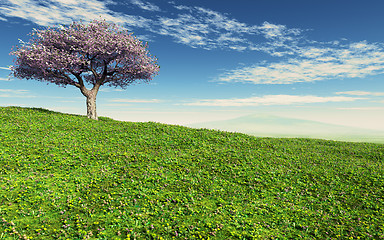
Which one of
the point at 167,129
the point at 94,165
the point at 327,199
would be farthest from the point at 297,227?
the point at 167,129

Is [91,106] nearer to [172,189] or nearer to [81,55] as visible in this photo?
[81,55]

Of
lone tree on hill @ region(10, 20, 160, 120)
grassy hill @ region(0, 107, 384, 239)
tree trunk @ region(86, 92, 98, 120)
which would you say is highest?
lone tree on hill @ region(10, 20, 160, 120)

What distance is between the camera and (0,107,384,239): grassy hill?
33.2ft

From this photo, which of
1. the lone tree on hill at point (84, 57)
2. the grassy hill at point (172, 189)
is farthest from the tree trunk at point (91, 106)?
the grassy hill at point (172, 189)

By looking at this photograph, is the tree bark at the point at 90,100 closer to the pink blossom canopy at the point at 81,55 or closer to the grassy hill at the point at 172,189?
the pink blossom canopy at the point at 81,55

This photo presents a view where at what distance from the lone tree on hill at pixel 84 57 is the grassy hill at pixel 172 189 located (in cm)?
1298

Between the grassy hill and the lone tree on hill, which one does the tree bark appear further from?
the grassy hill

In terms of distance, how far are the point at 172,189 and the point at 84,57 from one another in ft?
95.7

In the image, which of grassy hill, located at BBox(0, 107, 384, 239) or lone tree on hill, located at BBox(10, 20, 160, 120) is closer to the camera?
grassy hill, located at BBox(0, 107, 384, 239)

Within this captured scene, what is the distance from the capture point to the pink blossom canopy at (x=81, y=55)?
1270 inches

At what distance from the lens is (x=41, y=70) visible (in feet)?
112

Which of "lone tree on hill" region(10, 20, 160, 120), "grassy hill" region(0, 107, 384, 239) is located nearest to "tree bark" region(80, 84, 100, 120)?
"lone tree on hill" region(10, 20, 160, 120)

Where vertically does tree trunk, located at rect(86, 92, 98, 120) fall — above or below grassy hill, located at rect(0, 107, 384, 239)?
above

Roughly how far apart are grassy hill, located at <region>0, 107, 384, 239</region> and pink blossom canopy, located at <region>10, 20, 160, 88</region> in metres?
13.0
